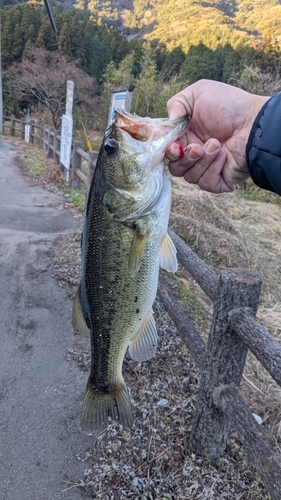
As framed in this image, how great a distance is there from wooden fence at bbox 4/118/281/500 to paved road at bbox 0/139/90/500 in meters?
0.93

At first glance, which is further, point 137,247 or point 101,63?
point 101,63

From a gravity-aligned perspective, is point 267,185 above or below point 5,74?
above

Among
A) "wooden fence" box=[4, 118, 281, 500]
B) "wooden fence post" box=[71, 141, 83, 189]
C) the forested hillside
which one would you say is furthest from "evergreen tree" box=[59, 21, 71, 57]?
"wooden fence" box=[4, 118, 281, 500]

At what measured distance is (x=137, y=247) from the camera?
4.57ft


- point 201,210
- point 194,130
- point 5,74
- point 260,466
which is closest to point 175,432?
point 260,466

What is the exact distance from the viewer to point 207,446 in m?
2.54

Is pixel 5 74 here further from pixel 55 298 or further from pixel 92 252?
pixel 92 252

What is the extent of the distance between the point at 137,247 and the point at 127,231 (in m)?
0.08

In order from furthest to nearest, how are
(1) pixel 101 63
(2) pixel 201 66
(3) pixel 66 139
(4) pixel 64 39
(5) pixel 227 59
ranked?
(1) pixel 101 63 < (5) pixel 227 59 < (4) pixel 64 39 < (2) pixel 201 66 < (3) pixel 66 139

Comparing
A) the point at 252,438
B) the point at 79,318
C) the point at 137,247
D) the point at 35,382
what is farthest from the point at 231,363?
the point at 35,382

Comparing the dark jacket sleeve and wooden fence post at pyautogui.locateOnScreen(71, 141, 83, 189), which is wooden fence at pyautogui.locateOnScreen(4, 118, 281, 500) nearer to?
the dark jacket sleeve

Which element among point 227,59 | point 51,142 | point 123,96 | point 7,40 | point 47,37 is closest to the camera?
point 123,96

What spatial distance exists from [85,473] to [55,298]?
2160mm

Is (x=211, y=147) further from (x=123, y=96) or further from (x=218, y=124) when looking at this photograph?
(x=123, y=96)
